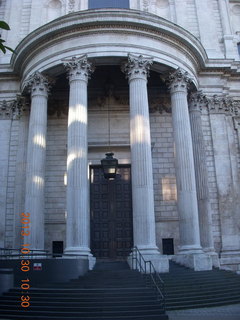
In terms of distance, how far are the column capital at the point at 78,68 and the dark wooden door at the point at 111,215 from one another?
5.95m

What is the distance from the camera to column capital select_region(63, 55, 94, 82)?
17891mm

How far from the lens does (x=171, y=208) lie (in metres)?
21.0

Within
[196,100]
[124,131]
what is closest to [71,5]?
[124,131]

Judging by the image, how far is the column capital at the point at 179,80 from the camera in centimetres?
1920

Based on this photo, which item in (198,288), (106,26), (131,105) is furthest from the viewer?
(106,26)

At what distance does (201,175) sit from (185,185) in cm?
288

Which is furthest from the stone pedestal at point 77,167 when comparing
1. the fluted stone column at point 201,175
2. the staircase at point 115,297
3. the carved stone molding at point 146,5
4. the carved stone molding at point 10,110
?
the carved stone molding at point 146,5

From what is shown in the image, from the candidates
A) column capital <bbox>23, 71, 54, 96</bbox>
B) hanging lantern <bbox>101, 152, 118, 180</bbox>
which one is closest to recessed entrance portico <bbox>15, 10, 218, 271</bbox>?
column capital <bbox>23, 71, 54, 96</bbox>

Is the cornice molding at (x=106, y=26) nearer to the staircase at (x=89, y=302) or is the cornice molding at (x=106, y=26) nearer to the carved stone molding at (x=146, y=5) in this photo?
the carved stone molding at (x=146, y=5)

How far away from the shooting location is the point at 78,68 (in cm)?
1795

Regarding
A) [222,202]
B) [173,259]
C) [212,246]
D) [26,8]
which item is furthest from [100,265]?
[26,8]

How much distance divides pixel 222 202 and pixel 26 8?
18001 mm

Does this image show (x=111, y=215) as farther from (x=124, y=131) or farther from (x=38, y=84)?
(x=38, y=84)

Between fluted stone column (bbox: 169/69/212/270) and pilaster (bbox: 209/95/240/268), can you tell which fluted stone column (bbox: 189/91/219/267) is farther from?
fluted stone column (bbox: 169/69/212/270)
